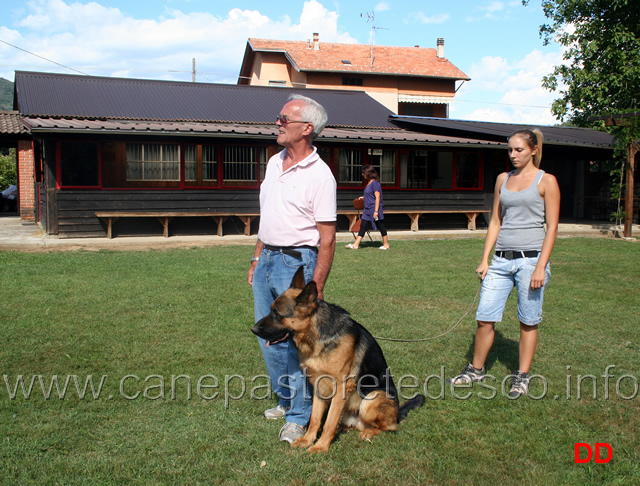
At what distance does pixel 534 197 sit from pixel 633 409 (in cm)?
164

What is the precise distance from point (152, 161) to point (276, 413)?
13.1 metres

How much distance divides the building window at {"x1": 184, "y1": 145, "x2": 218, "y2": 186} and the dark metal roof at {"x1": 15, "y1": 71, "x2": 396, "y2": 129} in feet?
4.43

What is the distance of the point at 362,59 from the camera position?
36250 millimetres

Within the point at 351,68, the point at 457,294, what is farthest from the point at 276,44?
the point at 457,294

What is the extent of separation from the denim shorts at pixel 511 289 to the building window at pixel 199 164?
1283cm

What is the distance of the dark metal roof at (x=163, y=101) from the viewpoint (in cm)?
1641

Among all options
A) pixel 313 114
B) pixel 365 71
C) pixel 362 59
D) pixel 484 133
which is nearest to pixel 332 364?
pixel 313 114

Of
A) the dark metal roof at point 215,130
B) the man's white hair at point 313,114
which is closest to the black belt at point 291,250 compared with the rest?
the man's white hair at point 313,114

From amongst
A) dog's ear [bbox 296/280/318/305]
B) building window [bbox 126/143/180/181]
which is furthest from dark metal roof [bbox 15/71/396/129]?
dog's ear [bbox 296/280/318/305]

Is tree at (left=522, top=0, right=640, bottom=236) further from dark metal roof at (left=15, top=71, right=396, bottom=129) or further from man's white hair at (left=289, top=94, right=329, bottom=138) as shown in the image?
man's white hair at (left=289, top=94, right=329, bottom=138)

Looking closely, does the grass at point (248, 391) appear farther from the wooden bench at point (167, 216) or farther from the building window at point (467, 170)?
the building window at point (467, 170)

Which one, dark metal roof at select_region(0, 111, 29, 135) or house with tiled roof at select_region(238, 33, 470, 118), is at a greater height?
house with tiled roof at select_region(238, 33, 470, 118)

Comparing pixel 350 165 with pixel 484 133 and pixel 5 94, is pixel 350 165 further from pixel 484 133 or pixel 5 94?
pixel 5 94

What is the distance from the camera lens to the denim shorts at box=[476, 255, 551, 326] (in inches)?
→ 168
